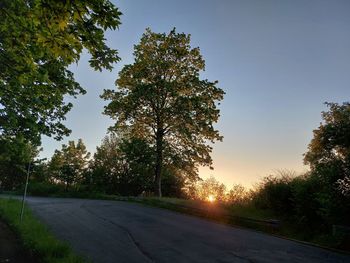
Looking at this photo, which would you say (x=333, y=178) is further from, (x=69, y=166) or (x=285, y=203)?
(x=69, y=166)

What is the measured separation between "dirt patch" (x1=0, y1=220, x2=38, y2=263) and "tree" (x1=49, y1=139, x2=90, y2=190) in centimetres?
4107

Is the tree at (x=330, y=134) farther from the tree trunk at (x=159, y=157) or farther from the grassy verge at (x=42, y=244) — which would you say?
the grassy verge at (x=42, y=244)

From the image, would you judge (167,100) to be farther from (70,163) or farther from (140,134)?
(70,163)

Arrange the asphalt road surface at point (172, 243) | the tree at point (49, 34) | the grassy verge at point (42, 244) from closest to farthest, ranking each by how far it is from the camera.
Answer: the tree at point (49, 34) < the grassy verge at point (42, 244) < the asphalt road surface at point (172, 243)

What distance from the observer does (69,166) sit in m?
54.2

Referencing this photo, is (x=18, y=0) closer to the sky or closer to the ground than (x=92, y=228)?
closer to the sky

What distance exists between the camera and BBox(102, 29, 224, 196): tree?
29594mm

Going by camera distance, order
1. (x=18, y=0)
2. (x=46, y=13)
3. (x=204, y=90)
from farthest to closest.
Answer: (x=204, y=90) < (x=18, y=0) < (x=46, y=13)

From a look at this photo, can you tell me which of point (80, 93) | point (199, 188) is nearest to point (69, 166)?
point (199, 188)

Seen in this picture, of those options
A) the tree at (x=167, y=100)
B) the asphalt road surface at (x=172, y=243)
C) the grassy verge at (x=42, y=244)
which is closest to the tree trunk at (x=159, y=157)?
the tree at (x=167, y=100)

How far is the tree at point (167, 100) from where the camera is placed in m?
29.6

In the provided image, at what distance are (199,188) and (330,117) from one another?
21.4 m

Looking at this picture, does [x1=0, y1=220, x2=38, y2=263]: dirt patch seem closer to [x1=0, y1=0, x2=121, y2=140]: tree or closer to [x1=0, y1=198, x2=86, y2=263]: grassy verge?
[x1=0, y1=198, x2=86, y2=263]: grassy verge

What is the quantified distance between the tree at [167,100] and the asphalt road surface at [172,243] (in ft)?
45.9
